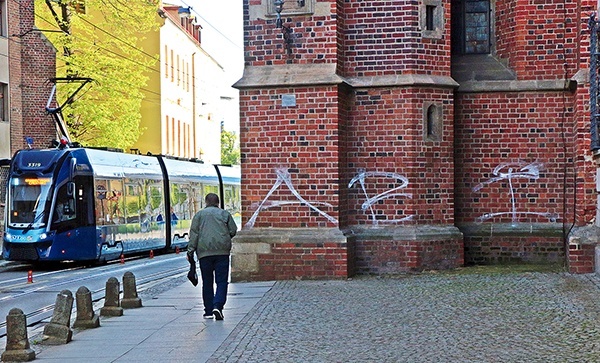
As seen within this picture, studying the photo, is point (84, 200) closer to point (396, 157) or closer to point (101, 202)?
point (101, 202)

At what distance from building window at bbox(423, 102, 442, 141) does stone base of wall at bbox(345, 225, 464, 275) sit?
149 centimetres

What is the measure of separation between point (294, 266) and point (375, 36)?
3.93 meters

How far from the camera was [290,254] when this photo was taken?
1716cm

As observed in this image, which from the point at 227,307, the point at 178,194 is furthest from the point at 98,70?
the point at 227,307

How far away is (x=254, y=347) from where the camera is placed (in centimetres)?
1082

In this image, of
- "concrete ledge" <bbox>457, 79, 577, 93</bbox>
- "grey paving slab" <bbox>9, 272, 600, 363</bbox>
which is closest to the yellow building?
"concrete ledge" <bbox>457, 79, 577, 93</bbox>

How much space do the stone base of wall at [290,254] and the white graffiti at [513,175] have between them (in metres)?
2.86

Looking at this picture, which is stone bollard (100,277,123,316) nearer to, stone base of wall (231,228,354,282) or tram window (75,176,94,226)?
stone base of wall (231,228,354,282)

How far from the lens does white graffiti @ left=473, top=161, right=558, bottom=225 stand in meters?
18.5

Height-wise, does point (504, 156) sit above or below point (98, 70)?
below

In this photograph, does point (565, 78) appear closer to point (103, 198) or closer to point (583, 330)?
point (583, 330)

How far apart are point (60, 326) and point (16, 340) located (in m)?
1.11

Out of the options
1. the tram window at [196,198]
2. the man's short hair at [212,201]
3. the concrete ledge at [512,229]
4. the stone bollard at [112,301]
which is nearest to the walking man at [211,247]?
the man's short hair at [212,201]

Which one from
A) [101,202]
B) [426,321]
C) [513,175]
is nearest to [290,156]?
[513,175]
